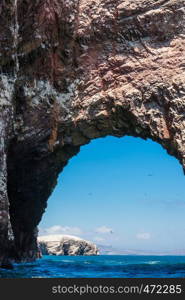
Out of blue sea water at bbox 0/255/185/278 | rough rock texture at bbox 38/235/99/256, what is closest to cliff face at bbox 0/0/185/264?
blue sea water at bbox 0/255/185/278

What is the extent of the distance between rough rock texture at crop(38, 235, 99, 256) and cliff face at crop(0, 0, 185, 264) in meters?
69.0

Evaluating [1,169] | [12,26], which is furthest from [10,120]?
[12,26]

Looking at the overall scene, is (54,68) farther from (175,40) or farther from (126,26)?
(175,40)

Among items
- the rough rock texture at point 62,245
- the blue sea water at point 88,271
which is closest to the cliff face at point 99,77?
the blue sea water at point 88,271

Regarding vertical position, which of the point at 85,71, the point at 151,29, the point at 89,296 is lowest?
the point at 89,296

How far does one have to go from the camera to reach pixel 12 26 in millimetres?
22266

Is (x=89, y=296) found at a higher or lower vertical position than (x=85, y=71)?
lower

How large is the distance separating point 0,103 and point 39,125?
3911 mm

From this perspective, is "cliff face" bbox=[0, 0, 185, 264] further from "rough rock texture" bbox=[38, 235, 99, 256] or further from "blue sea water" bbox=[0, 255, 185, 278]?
"rough rock texture" bbox=[38, 235, 99, 256]

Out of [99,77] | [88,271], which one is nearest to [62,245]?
[88,271]

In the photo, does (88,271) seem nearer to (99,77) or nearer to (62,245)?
(99,77)

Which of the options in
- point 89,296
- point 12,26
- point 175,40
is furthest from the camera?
point 175,40

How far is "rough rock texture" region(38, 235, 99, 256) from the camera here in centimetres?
9444

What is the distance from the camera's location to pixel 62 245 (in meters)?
96.4
